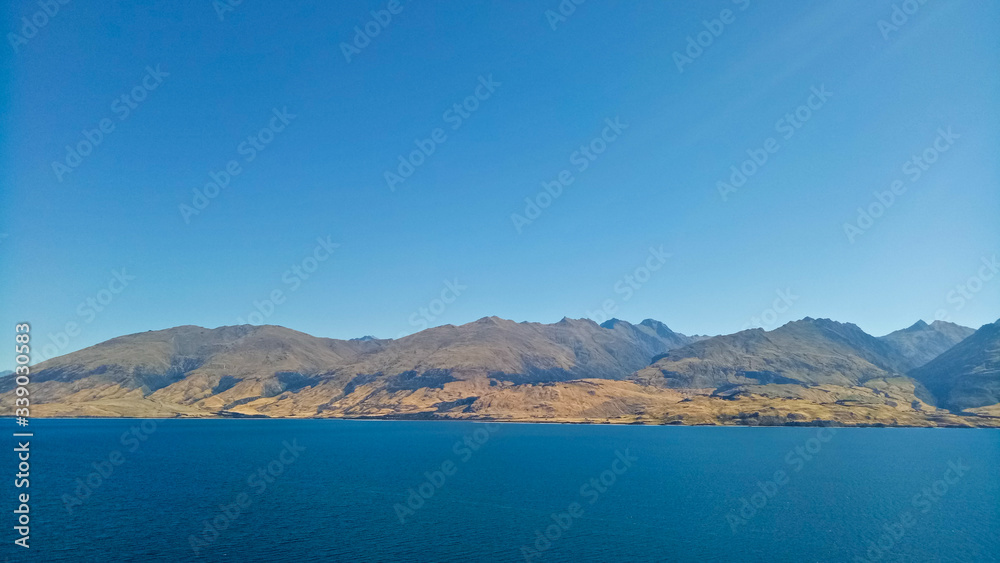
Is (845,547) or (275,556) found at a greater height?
(275,556)

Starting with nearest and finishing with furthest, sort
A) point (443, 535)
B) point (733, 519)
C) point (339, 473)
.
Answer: point (443, 535) → point (733, 519) → point (339, 473)

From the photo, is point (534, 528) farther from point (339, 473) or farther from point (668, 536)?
point (339, 473)

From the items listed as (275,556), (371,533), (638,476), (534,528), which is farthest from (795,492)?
(275,556)

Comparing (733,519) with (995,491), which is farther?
(995,491)

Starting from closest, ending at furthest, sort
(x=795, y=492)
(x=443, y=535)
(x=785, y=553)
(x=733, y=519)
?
(x=785, y=553), (x=443, y=535), (x=733, y=519), (x=795, y=492)

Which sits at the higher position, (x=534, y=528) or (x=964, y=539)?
(x=534, y=528)

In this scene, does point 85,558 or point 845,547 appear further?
point 845,547

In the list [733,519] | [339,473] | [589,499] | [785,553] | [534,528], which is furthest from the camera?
[339,473]

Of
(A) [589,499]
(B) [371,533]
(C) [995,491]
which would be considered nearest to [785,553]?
(A) [589,499]

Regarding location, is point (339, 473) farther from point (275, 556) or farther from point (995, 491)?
point (995, 491)
